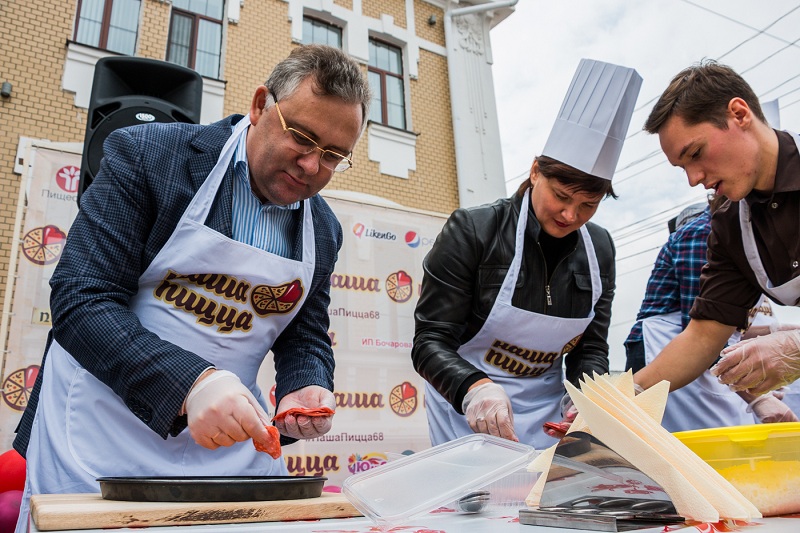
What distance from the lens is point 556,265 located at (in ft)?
6.73

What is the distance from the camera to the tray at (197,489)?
2.64 feet

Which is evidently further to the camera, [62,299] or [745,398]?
[745,398]

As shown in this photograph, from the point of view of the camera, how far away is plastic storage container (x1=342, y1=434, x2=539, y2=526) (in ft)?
2.27

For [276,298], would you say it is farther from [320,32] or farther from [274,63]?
[320,32]

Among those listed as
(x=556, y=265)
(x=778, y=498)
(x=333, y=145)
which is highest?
(x=333, y=145)

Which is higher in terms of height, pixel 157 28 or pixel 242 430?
pixel 157 28

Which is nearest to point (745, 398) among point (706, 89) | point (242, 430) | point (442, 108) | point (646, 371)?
point (646, 371)

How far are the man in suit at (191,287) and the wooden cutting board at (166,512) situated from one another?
7.9 inches

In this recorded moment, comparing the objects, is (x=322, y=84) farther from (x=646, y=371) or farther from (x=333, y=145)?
(x=646, y=371)

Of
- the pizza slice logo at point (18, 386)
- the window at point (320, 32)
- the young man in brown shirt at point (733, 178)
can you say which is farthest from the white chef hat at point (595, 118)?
the window at point (320, 32)

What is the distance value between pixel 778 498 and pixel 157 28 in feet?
21.0

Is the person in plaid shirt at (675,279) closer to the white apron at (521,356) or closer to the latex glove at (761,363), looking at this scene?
the white apron at (521,356)

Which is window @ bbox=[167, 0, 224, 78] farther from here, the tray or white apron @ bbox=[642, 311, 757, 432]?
the tray

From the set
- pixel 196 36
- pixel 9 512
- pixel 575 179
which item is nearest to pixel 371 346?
pixel 9 512
